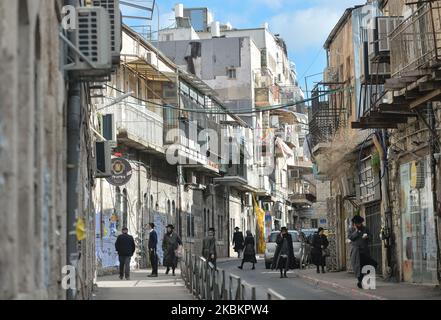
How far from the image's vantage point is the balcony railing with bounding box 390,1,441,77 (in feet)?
58.9

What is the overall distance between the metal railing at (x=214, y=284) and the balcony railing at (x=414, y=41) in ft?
18.9

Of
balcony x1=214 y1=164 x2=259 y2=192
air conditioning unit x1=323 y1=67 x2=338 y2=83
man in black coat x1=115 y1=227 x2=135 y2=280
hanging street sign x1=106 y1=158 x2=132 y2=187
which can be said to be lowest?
man in black coat x1=115 y1=227 x2=135 y2=280

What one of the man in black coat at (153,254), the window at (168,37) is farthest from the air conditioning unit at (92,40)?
the window at (168,37)

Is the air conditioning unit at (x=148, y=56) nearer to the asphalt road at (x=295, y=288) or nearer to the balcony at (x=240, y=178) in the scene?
the asphalt road at (x=295, y=288)

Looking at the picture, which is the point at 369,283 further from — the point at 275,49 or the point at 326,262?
the point at 275,49

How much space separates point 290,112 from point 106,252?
4479 centimetres

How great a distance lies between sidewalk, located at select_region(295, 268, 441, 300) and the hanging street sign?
20.4 feet

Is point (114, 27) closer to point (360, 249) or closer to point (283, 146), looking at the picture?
point (360, 249)

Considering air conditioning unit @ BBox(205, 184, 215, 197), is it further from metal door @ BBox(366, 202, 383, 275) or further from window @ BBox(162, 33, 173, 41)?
metal door @ BBox(366, 202, 383, 275)

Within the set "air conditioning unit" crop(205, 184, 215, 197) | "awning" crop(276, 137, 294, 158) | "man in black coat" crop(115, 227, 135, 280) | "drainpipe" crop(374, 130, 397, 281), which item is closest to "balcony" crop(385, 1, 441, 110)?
"drainpipe" crop(374, 130, 397, 281)

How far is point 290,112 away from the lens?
73250mm

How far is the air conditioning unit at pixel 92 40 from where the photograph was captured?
38.0ft

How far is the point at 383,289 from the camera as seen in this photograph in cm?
1991
